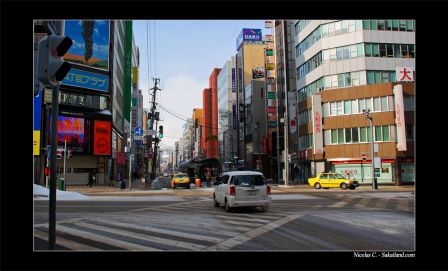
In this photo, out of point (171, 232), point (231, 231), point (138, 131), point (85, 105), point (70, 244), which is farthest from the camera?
point (85, 105)

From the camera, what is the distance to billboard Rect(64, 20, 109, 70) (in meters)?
46.3

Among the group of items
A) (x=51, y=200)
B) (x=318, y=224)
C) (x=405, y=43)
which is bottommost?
(x=318, y=224)

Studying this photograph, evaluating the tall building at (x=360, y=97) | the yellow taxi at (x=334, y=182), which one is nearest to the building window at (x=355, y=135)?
the tall building at (x=360, y=97)

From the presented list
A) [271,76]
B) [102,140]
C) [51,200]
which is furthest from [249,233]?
A: [271,76]

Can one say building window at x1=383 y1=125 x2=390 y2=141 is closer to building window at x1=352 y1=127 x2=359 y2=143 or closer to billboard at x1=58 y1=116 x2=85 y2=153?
building window at x1=352 y1=127 x2=359 y2=143

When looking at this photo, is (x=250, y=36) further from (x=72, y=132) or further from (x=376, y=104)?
(x=72, y=132)

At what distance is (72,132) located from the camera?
44.2m

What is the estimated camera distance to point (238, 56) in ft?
352

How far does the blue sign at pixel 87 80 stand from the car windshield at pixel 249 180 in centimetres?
3335

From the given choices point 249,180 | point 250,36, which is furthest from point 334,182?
point 250,36

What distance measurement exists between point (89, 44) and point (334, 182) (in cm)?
3173

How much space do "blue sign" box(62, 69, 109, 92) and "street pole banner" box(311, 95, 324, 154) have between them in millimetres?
26367
